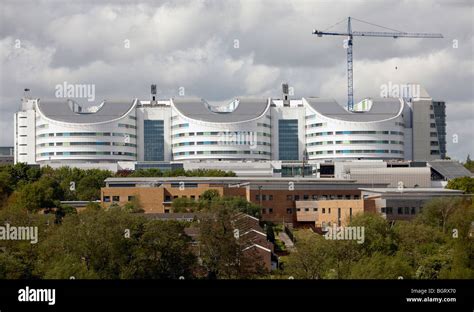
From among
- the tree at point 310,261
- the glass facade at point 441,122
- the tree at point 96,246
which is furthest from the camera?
the glass facade at point 441,122

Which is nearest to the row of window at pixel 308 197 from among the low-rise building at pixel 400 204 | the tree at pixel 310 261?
the low-rise building at pixel 400 204

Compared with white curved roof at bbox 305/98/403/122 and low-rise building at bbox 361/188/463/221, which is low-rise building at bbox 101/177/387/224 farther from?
white curved roof at bbox 305/98/403/122

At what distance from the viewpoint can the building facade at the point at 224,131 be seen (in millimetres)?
128375

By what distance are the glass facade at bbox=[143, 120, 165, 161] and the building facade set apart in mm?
122

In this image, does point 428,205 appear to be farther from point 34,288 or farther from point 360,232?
point 34,288

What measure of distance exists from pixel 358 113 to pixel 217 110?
17300 mm

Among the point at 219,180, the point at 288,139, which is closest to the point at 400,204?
the point at 219,180

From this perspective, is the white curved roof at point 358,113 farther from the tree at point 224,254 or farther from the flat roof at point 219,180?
the tree at point 224,254

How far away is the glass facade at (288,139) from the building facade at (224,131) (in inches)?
4.8

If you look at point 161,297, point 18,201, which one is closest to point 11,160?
point 18,201

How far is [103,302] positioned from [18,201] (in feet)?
135

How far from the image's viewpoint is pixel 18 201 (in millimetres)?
72125

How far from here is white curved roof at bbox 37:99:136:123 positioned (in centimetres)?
12900

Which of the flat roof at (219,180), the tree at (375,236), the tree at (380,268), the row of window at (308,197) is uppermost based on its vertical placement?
the flat roof at (219,180)
